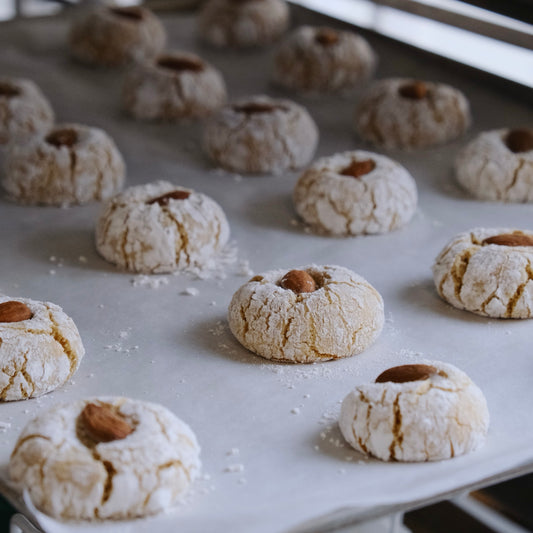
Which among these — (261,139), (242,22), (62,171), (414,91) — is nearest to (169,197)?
(62,171)

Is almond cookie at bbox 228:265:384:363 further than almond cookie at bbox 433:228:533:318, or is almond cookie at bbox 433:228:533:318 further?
almond cookie at bbox 433:228:533:318

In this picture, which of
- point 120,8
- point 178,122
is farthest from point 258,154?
point 120,8

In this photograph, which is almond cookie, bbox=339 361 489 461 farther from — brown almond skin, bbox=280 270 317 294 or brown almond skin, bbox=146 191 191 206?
brown almond skin, bbox=146 191 191 206

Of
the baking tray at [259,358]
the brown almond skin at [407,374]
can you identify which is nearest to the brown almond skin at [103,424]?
the baking tray at [259,358]

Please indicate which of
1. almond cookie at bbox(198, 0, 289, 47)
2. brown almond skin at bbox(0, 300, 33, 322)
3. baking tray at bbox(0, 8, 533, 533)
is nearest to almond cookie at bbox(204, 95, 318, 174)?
baking tray at bbox(0, 8, 533, 533)

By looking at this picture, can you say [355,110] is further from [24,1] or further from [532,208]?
[24,1]

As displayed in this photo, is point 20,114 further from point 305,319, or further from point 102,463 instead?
point 102,463
